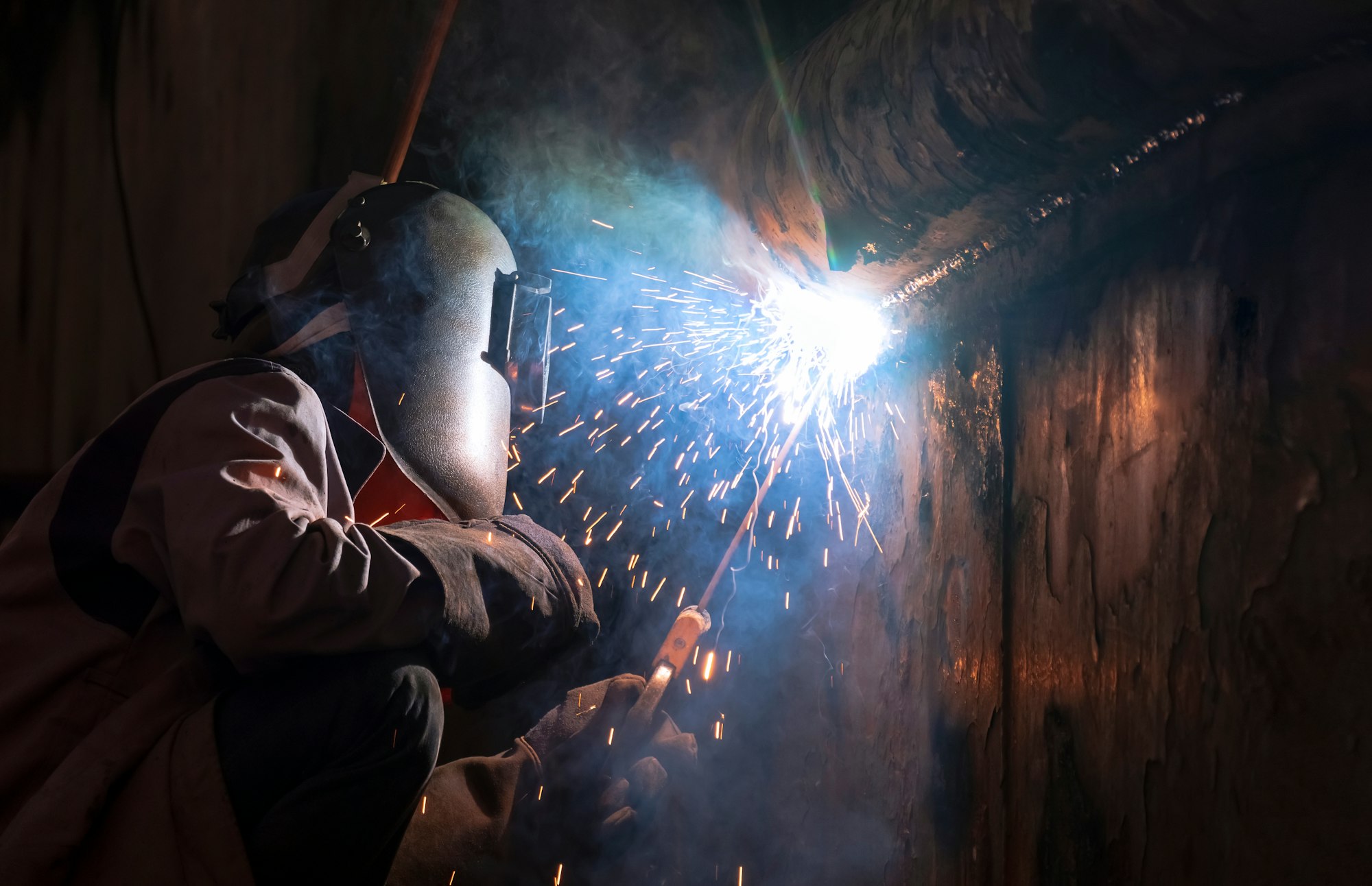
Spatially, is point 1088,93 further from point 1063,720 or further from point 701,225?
point 701,225

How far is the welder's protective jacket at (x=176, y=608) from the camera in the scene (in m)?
1.34

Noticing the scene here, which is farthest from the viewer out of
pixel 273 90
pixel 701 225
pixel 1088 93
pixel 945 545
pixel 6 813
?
pixel 273 90

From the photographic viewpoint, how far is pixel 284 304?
2014 mm

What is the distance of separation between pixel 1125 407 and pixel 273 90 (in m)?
3.17

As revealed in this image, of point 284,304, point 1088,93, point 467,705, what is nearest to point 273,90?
point 284,304

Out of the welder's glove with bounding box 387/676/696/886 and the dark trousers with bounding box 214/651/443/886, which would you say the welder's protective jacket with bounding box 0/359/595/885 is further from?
the welder's glove with bounding box 387/676/696/886

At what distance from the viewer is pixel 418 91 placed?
283 centimetres

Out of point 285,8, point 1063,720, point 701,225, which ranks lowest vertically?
point 1063,720

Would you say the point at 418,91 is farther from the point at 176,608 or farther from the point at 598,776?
the point at 598,776

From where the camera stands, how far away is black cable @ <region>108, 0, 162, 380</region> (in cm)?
Result: 320

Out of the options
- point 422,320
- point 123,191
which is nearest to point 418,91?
point 422,320

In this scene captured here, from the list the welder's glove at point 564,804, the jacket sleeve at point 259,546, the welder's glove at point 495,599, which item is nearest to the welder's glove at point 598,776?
the welder's glove at point 564,804

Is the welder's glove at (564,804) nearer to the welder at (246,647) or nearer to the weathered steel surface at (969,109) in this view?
the welder at (246,647)

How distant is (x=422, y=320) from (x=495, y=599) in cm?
83
